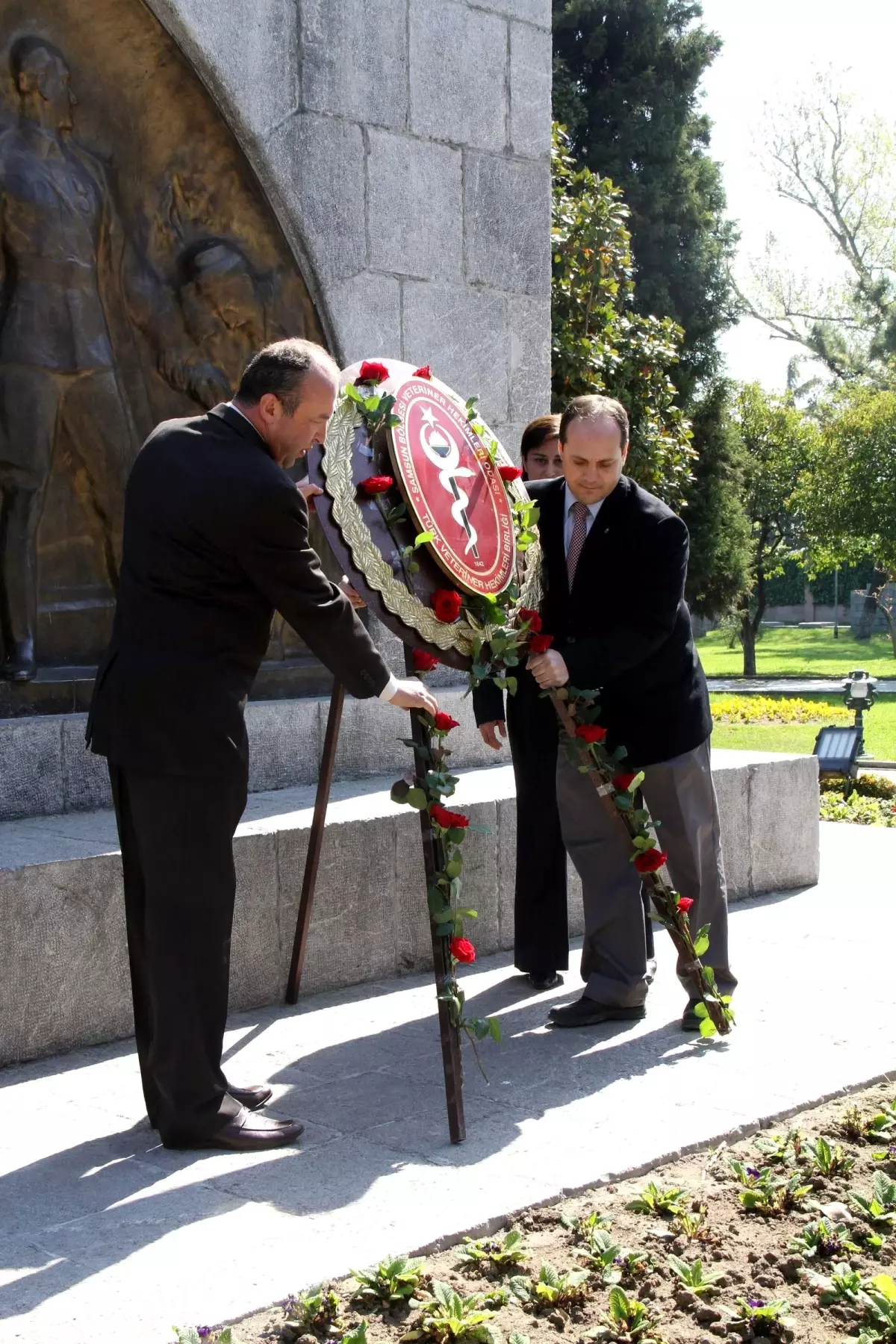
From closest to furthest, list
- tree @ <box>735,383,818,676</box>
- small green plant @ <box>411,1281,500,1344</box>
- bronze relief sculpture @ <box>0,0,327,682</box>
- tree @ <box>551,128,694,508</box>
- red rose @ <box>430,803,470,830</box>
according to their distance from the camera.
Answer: small green plant @ <box>411,1281,500,1344</box> < red rose @ <box>430,803,470,830</box> < bronze relief sculpture @ <box>0,0,327,682</box> < tree @ <box>551,128,694,508</box> < tree @ <box>735,383,818,676</box>

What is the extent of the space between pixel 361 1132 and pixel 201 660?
125cm

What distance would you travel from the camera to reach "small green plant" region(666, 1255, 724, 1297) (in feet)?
9.56

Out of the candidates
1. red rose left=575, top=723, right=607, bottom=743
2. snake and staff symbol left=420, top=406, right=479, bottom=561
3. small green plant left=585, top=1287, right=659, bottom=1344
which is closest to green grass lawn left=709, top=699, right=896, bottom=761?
red rose left=575, top=723, right=607, bottom=743

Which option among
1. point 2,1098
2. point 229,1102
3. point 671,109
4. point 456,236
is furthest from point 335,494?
point 671,109

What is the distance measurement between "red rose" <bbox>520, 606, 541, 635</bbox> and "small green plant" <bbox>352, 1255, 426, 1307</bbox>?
1.81m

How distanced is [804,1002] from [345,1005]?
1.51 m

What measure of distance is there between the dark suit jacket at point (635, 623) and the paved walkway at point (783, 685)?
19.7m

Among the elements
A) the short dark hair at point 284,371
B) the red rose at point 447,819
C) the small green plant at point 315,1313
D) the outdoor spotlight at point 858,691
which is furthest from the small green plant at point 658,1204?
the outdoor spotlight at point 858,691

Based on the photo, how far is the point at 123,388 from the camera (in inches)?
220

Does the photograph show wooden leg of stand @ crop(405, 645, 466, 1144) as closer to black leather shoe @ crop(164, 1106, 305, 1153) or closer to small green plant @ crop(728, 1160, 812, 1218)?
black leather shoe @ crop(164, 1106, 305, 1153)

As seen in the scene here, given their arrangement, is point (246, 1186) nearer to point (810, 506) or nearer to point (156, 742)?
point (156, 742)

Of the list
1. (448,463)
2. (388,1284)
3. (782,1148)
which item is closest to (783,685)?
(448,463)

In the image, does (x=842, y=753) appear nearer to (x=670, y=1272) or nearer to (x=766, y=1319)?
(x=670, y=1272)

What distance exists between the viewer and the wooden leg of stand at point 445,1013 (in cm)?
364
